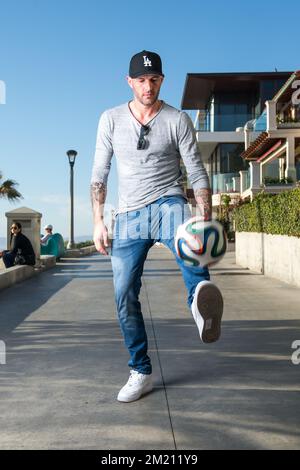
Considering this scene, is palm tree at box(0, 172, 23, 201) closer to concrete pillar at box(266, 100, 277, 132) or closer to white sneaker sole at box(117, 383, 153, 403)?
concrete pillar at box(266, 100, 277, 132)

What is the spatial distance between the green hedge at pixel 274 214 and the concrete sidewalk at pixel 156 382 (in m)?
3.66

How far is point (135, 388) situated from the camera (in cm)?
417

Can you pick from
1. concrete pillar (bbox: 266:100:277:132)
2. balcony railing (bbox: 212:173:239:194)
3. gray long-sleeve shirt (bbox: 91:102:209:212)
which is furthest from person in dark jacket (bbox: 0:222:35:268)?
balcony railing (bbox: 212:173:239:194)


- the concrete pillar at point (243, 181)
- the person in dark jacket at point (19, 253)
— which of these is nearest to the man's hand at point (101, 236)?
the person in dark jacket at point (19, 253)

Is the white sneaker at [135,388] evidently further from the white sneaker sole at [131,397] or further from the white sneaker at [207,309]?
the white sneaker at [207,309]

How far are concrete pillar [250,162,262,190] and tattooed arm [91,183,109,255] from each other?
2859cm

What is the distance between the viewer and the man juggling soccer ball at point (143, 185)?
391cm

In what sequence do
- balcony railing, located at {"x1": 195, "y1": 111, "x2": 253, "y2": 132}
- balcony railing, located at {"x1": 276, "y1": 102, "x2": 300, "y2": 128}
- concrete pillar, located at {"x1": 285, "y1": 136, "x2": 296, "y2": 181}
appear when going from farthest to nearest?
balcony railing, located at {"x1": 195, "y1": 111, "x2": 253, "y2": 132}
balcony railing, located at {"x1": 276, "y1": 102, "x2": 300, "y2": 128}
concrete pillar, located at {"x1": 285, "y1": 136, "x2": 296, "y2": 181}

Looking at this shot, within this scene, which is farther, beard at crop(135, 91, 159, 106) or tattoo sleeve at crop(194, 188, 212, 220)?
beard at crop(135, 91, 159, 106)

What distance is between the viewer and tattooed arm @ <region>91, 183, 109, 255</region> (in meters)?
3.95

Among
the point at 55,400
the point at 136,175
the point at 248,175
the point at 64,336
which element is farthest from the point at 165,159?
the point at 248,175

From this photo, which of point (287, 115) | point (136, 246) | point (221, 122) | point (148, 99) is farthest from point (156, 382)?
point (221, 122)

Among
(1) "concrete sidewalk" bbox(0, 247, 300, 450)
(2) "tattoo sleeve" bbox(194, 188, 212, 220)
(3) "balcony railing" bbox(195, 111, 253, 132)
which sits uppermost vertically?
(3) "balcony railing" bbox(195, 111, 253, 132)

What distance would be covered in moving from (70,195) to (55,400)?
24849 mm
